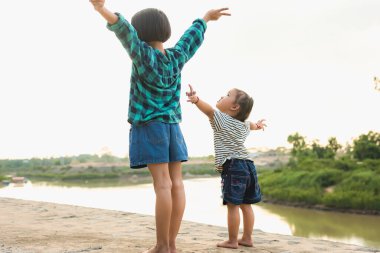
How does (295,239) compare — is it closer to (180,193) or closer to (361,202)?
(180,193)

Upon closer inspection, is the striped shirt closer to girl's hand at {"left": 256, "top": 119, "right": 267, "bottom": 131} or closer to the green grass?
girl's hand at {"left": 256, "top": 119, "right": 267, "bottom": 131}

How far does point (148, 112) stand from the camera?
228cm

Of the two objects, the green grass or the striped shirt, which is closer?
the striped shirt

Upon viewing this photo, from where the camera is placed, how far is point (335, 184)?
28.0 metres

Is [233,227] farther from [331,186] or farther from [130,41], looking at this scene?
[331,186]

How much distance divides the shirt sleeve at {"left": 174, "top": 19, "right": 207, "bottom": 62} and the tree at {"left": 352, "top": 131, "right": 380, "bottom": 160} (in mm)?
35738

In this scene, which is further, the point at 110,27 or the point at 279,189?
the point at 279,189

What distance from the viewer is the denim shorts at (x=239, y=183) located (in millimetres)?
2734

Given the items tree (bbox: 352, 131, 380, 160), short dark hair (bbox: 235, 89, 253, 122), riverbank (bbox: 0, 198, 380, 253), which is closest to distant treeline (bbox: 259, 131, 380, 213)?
tree (bbox: 352, 131, 380, 160)

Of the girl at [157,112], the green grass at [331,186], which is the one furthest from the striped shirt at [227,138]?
the green grass at [331,186]

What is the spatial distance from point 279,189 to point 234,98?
28.6 m

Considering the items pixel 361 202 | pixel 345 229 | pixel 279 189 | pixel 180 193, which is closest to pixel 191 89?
pixel 180 193

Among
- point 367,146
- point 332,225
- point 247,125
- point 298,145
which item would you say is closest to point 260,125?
point 247,125

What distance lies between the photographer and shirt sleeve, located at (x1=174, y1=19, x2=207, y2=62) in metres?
2.52
